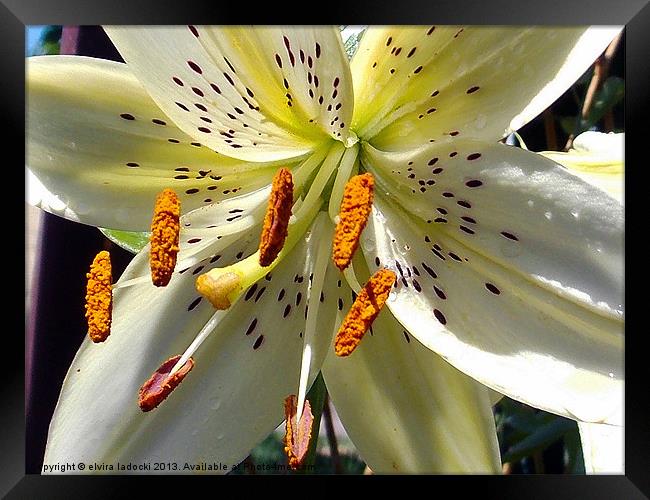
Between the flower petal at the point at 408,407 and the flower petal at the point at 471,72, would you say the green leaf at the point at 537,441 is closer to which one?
the flower petal at the point at 408,407

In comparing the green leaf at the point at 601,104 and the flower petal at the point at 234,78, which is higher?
the green leaf at the point at 601,104

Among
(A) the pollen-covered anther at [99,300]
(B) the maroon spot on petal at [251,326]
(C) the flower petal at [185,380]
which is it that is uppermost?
(A) the pollen-covered anther at [99,300]

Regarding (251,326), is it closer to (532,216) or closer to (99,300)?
(99,300)

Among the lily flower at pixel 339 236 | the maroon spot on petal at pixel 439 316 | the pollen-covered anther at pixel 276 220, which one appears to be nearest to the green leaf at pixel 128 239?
the lily flower at pixel 339 236

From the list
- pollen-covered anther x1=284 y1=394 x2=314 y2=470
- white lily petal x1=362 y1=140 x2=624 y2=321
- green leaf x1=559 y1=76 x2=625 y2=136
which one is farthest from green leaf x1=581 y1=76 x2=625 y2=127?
pollen-covered anther x1=284 y1=394 x2=314 y2=470

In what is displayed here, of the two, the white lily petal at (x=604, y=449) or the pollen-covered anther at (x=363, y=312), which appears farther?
the white lily petal at (x=604, y=449)

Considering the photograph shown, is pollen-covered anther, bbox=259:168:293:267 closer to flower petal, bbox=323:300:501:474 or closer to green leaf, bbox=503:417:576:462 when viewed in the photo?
flower petal, bbox=323:300:501:474

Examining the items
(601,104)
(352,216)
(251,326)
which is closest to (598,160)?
(601,104)
